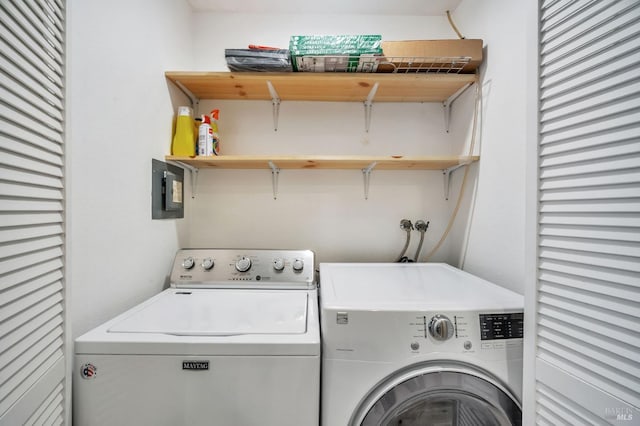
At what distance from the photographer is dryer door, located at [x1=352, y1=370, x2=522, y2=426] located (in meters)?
0.90

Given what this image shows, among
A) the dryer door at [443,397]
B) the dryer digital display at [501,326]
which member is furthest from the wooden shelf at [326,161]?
the dryer door at [443,397]

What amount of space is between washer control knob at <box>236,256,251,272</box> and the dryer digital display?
1133 millimetres

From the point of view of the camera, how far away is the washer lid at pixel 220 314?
0.95 metres

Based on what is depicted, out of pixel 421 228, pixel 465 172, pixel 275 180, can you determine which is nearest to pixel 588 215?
pixel 465 172

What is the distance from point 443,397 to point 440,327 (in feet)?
0.89

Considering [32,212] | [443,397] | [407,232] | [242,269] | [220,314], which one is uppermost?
[32,212]

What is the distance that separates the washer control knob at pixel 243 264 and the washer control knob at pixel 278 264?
0.48ft

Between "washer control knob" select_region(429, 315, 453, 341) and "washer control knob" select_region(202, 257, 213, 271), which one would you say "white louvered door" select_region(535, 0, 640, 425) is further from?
"washer control knob" select_region(202, 257, 213, 271)

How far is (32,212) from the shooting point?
0.63m

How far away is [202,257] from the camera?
1509 millimetres

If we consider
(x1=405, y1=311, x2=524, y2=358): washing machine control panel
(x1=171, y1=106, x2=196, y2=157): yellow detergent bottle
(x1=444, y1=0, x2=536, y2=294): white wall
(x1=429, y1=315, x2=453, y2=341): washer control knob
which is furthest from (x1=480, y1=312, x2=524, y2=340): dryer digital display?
(x1=171, y1=106, x2=196, y2=157): yellow detergent bottle

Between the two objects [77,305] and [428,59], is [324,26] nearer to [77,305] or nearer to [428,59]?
[428,59]

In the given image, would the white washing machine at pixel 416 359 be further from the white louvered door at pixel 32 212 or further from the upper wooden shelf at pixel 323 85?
the upper wooden shelf at pixel 323 85

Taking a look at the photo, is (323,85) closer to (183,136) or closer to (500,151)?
(183,136)
